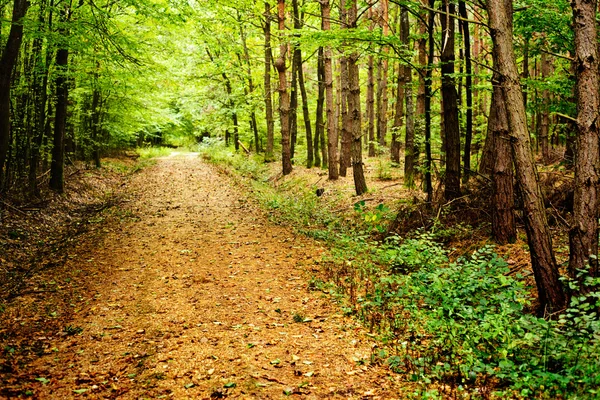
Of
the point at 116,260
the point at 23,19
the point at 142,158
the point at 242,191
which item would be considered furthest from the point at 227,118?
the point at 116,260

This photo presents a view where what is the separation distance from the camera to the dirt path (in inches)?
155

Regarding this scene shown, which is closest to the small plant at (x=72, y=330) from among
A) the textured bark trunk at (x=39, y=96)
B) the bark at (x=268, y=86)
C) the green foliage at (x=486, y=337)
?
the green foliage at (x=486, y=337)

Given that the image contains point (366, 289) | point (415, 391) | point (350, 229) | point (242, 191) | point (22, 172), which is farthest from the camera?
point (242, 191)

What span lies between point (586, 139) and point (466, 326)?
2.50m

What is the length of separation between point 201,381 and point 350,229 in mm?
6486

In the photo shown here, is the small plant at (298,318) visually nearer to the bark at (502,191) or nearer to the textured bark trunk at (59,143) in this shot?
the bark at (502,191)

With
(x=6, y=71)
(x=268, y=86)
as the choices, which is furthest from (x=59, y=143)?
(x=268, y=86)

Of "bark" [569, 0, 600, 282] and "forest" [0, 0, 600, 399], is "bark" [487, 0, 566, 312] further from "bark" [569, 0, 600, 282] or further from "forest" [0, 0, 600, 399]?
"bark" [569, 0, 600, 282]

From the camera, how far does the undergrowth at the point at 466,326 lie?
11.7ft

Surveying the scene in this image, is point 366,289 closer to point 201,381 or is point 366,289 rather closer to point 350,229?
point 201,381

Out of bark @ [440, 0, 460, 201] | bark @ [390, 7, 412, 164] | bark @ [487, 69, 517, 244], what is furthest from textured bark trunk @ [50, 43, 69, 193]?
bark @ [487, 69, 517, 244]

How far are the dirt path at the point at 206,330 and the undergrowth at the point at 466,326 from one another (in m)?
0.42

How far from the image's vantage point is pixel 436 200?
905 cm

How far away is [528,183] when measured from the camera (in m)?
4.76
